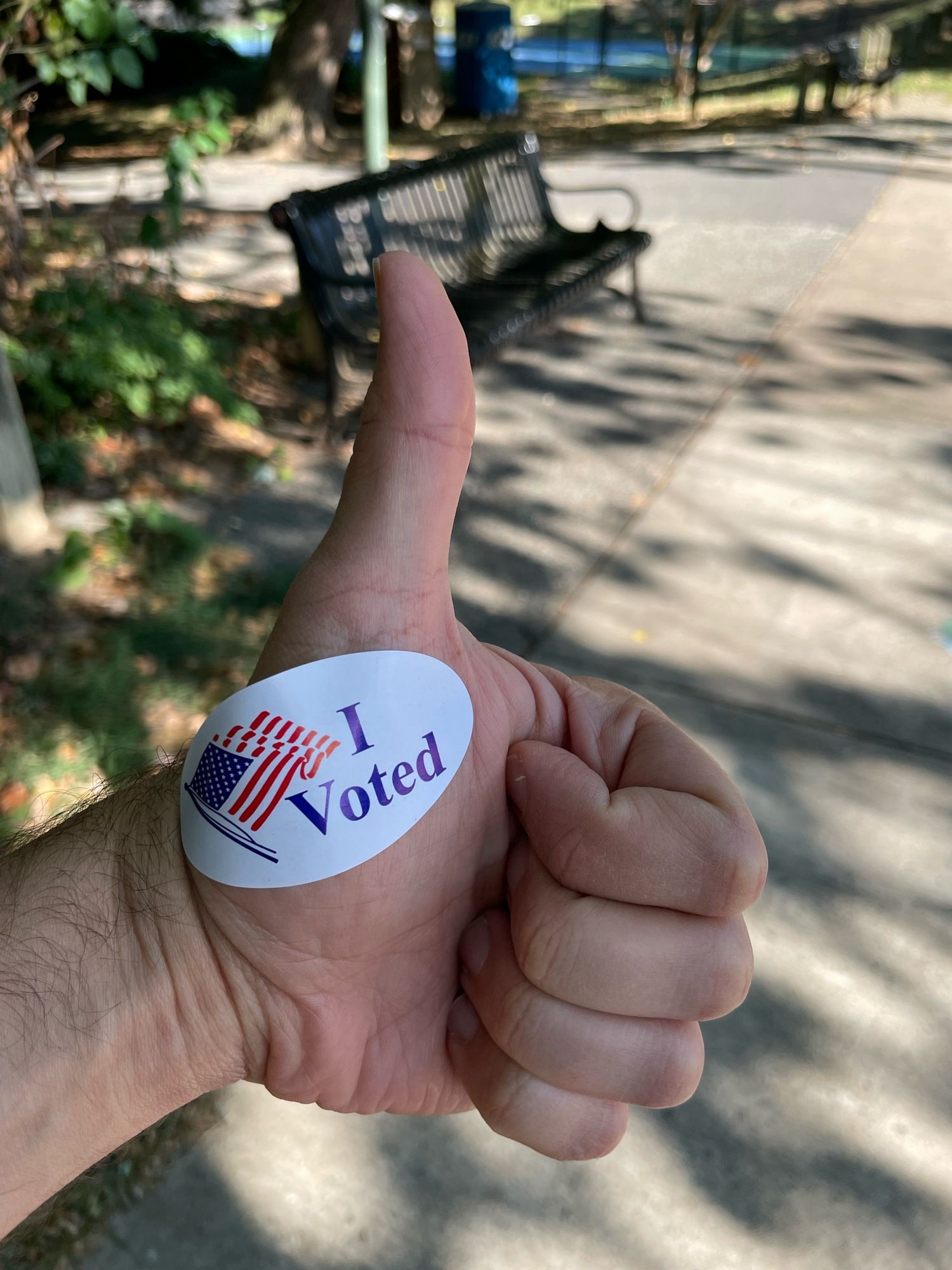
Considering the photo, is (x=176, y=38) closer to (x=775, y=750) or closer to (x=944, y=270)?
(x=944, y=270)

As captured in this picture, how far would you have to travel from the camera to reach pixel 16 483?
3.85 metres

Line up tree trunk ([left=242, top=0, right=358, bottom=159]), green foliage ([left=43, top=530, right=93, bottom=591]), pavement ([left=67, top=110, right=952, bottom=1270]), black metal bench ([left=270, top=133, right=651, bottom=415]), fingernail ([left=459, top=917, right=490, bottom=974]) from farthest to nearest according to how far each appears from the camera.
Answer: tree trunk ([left=242, top=0, right=358, bottom=159]), black metal bench ([left=270, top=133, right=651, bottom=415]), green foliage ([left=43, top=530, right=93, bottom=591]), pavement ([left=67, top=110, right=952, bottom=1270]), fingernail ([left=459, top=917, right=490, bottom=974])

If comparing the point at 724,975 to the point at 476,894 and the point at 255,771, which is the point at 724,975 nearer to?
the point at 476,894

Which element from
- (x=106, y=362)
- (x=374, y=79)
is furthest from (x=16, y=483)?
(x=374, y=79)

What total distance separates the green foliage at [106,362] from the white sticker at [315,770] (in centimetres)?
332

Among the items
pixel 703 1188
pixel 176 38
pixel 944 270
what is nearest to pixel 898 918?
pixel 703 1188

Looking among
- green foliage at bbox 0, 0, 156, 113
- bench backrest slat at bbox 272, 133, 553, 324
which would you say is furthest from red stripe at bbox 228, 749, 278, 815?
bench backrest slat at bbox 272, 133, 553, 324

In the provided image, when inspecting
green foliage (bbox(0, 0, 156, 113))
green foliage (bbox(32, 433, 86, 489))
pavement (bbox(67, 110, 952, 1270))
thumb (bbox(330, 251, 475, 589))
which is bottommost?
pavement (bbox(67, 110, 952, 1270))

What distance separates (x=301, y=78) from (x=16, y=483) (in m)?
9.74

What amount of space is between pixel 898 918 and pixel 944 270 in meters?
6.01

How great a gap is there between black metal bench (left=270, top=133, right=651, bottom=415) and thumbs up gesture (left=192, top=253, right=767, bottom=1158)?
11.8 ft

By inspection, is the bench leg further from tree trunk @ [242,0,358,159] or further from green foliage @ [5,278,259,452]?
tree trunk @ [242,0,358,159]

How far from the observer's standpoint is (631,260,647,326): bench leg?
6.45m

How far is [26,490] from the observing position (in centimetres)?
389
